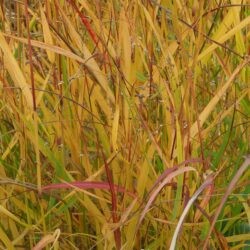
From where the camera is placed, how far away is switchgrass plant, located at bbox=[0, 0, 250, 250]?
3.51ft

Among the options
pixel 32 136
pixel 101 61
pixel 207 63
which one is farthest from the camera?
pixel 207 63

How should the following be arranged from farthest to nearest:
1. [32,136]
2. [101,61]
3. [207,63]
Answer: [207,63]
[101,61]
[32,136]

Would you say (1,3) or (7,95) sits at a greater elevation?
(1,3)

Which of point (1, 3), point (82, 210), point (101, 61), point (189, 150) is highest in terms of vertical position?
point (1, 3)

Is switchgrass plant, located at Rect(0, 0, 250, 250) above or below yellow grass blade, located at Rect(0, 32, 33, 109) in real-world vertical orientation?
below

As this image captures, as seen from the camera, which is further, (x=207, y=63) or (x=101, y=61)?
(x=207, y=63)

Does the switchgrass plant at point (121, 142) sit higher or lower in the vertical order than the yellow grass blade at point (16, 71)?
lower

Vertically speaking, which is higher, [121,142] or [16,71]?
[16,71]

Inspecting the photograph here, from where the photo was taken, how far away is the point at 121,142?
1138 millimetres

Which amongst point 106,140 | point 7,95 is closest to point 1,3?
point 7,95

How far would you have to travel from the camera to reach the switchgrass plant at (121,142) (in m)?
1.07

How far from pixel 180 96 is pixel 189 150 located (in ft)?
0.28

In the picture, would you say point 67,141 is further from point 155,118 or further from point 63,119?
point 155,118

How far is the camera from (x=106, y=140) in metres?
1.15
